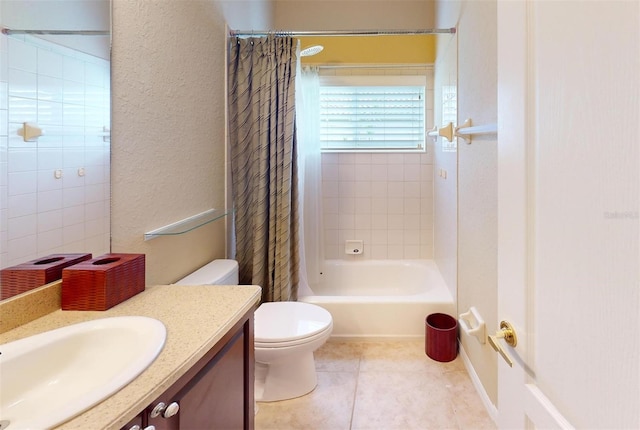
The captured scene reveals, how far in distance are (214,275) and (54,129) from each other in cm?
106

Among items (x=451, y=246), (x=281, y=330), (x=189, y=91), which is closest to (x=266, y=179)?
(x=189, y=91)

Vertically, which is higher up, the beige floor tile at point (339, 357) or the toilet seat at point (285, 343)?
the toilet seat at point (285, 343)

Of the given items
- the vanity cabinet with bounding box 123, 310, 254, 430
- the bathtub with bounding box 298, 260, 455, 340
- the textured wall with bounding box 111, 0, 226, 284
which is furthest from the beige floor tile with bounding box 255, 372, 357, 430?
the textured wall with bounding box 111, 0, 226, 284

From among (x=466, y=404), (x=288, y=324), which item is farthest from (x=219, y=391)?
(x=466, y=404)

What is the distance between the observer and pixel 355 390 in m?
1.97

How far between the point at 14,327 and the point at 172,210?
855mm

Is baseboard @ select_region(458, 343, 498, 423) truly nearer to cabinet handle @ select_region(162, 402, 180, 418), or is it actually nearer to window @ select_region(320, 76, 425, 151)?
cabinet handle @ select_region(162, 402, 180, 418)

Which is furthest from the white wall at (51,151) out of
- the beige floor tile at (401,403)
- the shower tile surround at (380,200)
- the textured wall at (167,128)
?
the shower tile surround at (380,200)

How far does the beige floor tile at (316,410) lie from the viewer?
1.71 meters

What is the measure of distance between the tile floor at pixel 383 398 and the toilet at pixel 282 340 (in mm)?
78

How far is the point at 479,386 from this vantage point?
1900mm

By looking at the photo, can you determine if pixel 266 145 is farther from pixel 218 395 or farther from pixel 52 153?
pixel 218 395
